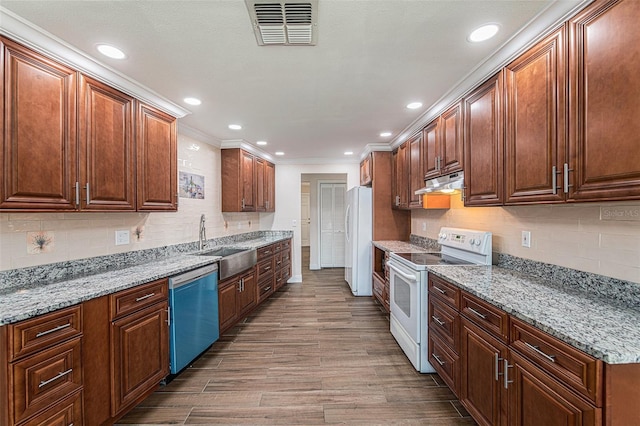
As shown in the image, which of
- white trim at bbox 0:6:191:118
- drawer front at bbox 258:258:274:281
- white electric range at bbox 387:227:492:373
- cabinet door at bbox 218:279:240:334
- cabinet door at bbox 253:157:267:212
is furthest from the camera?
cabinet door at bbox 253:157:267:212

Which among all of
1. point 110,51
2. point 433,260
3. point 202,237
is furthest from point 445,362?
point 110,51

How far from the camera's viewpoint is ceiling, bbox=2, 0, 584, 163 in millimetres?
1440

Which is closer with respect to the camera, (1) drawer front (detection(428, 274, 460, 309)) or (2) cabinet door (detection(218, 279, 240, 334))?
(1) drawer front (detection(428, 274, 460, 309))

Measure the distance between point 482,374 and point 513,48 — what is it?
198 centimetres

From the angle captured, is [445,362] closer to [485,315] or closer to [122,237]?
[485,315]

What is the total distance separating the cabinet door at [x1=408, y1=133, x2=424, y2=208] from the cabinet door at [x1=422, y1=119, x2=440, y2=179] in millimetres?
121

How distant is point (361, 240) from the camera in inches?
181

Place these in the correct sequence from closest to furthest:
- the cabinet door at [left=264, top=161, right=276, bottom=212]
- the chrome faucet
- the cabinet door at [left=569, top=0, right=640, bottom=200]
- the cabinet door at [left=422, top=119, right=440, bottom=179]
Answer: the cabinet door at [left=569, top=0, right=640, bottom=200]
the cabinet door at [left=422, top=119, right=440, bottom=179]
the chrome faucet
the cabinet door at [left=264, top=161, right=276, bottom=212]

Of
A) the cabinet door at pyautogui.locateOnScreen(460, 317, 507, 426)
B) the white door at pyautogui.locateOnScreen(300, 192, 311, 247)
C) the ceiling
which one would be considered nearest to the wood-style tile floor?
the cabinet door at pyautogui.locateOnScreen(460, 317, 507, 426)

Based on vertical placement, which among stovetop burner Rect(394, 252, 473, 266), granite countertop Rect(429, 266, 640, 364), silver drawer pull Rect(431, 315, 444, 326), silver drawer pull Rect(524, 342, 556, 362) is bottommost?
silver drawer pull Rect(431, 315, 444, 326)

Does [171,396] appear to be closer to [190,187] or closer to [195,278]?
[195,278]

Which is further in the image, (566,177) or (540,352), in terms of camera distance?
(566,177)

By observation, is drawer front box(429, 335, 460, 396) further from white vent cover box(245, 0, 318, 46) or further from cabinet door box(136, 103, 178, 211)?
cabinet door box(136, 103, 178, 211)

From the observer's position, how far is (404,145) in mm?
3865
